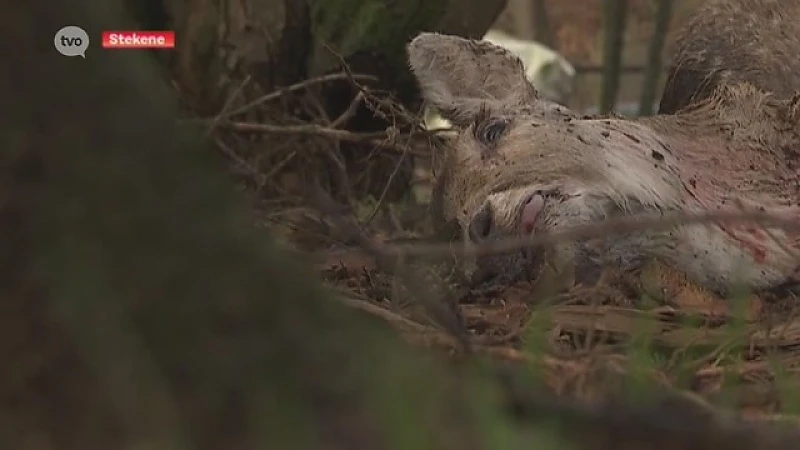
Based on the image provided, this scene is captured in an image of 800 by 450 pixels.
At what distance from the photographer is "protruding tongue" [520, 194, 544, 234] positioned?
2.17 meters

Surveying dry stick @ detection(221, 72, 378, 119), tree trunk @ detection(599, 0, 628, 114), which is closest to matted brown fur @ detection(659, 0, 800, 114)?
dry stick @ detection(221, 72, 378, 119)

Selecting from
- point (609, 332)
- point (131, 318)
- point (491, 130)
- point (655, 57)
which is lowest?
point (655, 57)

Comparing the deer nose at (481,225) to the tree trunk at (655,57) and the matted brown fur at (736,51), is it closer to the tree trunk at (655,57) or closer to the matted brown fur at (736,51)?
the matted brown fur at (736,51)

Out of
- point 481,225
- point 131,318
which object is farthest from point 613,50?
point 131,318

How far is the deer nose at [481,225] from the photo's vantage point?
7.32 ft

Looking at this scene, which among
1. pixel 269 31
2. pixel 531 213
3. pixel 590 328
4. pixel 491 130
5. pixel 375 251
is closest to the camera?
pixel 375 251

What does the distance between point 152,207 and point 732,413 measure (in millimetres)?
595

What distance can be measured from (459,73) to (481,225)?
780mm

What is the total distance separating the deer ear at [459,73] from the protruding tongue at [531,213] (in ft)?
2.28

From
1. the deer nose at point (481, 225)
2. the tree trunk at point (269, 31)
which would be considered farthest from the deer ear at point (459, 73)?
the deer nose at point (481, 225)

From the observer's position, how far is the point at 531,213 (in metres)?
2.21

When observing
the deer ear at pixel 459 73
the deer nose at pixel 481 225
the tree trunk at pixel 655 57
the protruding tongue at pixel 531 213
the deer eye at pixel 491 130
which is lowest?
the tree trunk at pixel 655 57

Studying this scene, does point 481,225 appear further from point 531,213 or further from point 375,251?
point 375,251

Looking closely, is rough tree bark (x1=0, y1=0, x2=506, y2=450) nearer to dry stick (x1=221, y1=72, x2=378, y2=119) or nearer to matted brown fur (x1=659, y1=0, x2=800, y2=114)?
dry stick (x1=221, y1=72, x2=378, y2=119)
